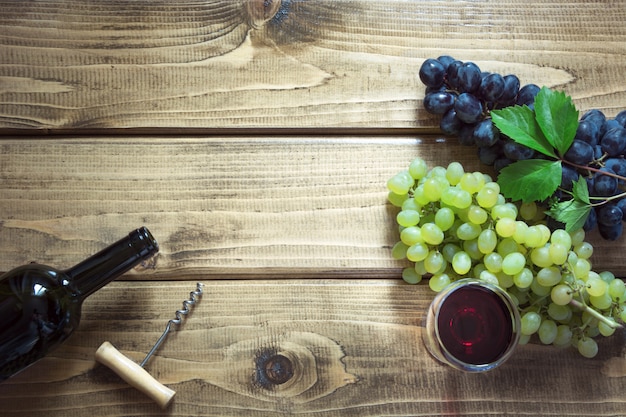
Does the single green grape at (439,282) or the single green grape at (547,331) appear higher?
the single green grape at (439,282)

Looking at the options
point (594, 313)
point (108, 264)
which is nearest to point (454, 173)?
point (594, 313)

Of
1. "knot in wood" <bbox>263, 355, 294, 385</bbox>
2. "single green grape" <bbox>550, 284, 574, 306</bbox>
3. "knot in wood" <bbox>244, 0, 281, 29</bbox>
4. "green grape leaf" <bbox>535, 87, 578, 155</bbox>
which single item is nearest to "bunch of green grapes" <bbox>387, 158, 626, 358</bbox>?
"single green grape" <bbox>550, 284, 574, 306</bbox>

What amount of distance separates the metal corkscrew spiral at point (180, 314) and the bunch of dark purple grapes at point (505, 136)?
48 cm

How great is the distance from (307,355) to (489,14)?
2.17ft

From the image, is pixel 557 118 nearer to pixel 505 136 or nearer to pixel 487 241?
pixel 505 136

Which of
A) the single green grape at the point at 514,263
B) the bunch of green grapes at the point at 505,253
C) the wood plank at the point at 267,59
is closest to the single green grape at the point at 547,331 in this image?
the bunch of green grapes at the point at 505,253

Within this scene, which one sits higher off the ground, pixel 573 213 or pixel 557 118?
pixel 557 118

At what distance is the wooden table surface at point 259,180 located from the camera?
97 cm

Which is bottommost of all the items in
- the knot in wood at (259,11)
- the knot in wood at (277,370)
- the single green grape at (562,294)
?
the knot in wood at (277,370)

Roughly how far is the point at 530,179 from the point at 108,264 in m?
0.63

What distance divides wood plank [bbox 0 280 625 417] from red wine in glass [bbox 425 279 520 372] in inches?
3.4

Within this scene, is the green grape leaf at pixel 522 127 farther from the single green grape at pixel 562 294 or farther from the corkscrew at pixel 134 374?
the corkscrew at pixel 134 374

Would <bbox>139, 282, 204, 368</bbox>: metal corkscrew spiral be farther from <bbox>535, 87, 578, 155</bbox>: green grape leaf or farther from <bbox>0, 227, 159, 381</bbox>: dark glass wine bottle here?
<bbox>535, 87, 578, 155</bbox>: green grape leaf

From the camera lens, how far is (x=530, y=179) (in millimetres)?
922
